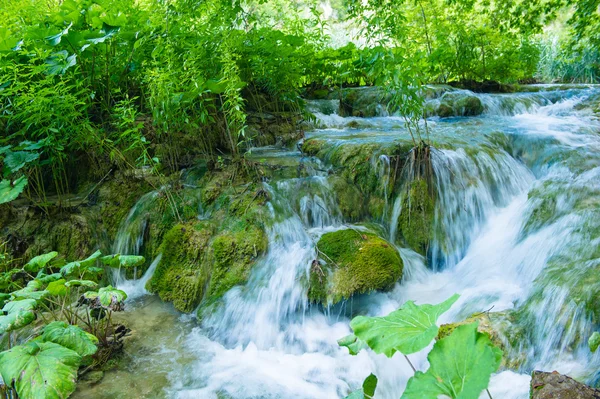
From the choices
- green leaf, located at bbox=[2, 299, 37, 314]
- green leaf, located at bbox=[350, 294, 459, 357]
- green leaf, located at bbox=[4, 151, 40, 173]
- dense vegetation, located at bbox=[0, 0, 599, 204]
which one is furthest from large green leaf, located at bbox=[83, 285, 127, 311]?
green leaf, located at bbox=[350, 294, 459, 357]

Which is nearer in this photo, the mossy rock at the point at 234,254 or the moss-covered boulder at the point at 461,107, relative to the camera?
the mossy rock at the point at 234,254

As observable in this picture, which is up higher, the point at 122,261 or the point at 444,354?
the point at 444,354

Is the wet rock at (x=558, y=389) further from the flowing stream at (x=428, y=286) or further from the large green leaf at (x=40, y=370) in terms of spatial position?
the large green leaf at (x=40, y=370)

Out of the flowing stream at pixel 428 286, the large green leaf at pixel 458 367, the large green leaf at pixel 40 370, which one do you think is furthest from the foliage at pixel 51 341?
the large green leaf at pixel 458 367

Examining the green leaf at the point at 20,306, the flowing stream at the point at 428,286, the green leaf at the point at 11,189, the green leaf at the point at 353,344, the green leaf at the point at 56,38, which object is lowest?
the flowing stream at the point at 428,286

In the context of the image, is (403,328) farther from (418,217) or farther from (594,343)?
(418,217)

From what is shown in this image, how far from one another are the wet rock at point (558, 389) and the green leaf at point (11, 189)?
422 centimetres

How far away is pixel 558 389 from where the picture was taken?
5.35ft

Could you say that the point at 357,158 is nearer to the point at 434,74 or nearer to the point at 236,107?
the point at 236,107

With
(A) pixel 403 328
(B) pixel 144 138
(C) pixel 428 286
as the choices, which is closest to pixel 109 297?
(B) pixel 144 138

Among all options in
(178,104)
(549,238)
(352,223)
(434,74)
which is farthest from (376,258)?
(434,74)

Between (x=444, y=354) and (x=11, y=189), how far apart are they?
14.1 ft

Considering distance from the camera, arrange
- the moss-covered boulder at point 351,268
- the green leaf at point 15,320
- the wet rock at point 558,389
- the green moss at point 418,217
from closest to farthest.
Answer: the wet rock at point 558,389 → the green leaf at point 15,320 → the moss-covered boulder at point 351,268 → the green moss at point 418,217

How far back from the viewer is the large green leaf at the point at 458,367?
3.01 feet
